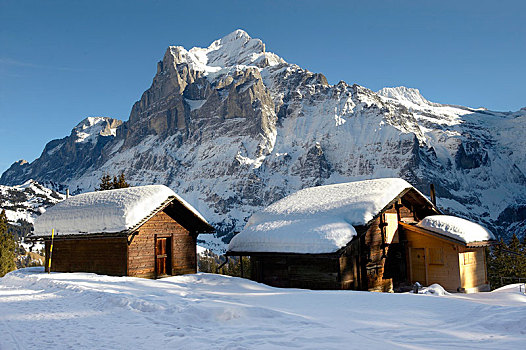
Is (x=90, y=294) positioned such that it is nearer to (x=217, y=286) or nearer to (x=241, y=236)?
(x=217, y=286)

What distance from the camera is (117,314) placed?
1039 centimetres

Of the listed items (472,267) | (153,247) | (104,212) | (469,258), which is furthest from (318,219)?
(104,212)

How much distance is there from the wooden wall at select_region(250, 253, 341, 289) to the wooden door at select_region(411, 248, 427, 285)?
237 inches

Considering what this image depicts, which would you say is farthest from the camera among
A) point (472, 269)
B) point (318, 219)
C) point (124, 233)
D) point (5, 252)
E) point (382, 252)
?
point (5, 252)

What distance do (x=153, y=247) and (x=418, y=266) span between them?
1350 centimetres

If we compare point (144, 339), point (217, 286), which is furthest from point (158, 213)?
point (144, 339)

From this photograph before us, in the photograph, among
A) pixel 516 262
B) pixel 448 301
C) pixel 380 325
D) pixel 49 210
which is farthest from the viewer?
pixel 516 262

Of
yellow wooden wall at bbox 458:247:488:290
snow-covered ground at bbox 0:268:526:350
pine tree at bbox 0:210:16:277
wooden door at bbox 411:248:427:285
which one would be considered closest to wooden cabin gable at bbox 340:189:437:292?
wooden door at bbox 411:248:427:285

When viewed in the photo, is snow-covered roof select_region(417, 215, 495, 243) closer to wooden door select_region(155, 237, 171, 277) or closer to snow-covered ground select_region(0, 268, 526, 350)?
snow-covered ground select_region(0, 268, 526, 350)

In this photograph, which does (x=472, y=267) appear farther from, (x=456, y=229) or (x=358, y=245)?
(x=358, y=245)

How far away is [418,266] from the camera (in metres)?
22.3

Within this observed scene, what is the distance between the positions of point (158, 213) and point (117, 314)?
442 inches

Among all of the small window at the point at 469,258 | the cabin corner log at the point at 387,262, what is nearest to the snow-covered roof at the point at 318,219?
the cabin corner log at the point at 387,262

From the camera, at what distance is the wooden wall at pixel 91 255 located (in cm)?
1966
